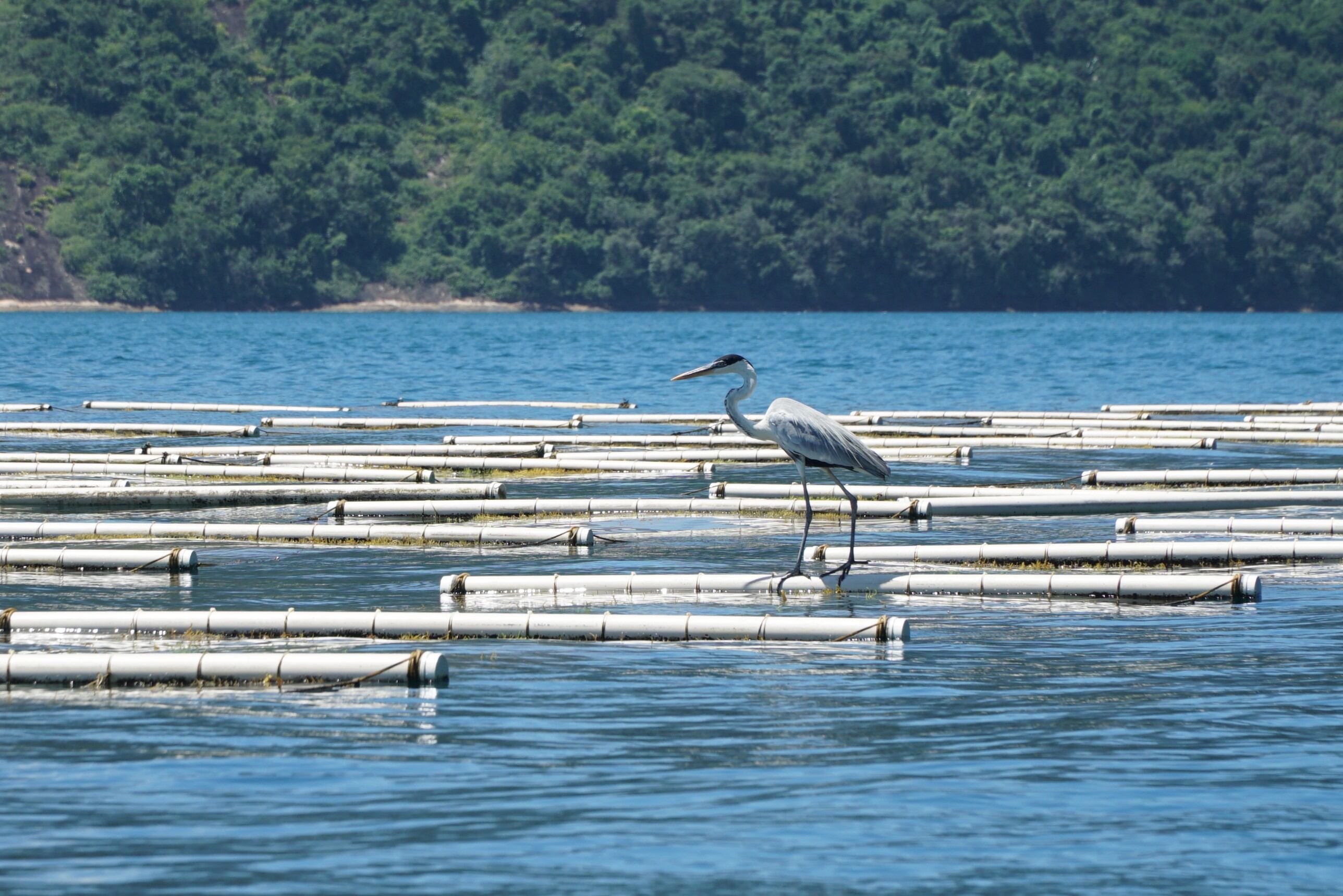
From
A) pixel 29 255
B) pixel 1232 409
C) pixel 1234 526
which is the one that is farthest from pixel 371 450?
pixel 29 255

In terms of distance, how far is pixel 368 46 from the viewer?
17288 cm

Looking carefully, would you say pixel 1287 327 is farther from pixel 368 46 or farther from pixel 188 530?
pixel 188 530

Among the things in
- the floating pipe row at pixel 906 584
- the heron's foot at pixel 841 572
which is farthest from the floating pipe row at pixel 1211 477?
the heron's foot at pixel 841 572

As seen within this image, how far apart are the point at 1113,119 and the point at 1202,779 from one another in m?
168

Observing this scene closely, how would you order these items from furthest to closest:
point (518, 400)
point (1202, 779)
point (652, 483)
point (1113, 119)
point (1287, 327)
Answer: point (1113, 119) < point (1287, 327) < point (518, 400) < point (652, 483) < point (1202, 779)

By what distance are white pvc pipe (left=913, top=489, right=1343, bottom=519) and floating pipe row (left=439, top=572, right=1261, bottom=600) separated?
5.25 metres

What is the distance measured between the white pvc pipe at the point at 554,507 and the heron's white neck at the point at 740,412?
18.6 feet

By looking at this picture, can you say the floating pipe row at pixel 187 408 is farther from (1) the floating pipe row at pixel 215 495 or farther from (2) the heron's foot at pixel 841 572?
(2) the heron's foot at pixel 841 572

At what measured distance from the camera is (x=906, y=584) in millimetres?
16516

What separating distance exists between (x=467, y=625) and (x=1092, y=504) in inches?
394

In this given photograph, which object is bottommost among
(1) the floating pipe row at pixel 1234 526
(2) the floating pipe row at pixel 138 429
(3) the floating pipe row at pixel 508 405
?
(3) the floating pipe row at pixel 508 405

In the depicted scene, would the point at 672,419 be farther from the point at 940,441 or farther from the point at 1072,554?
the point at 1072,554

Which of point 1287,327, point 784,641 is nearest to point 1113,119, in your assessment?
point 1287,327

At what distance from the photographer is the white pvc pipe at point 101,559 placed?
18.1m
